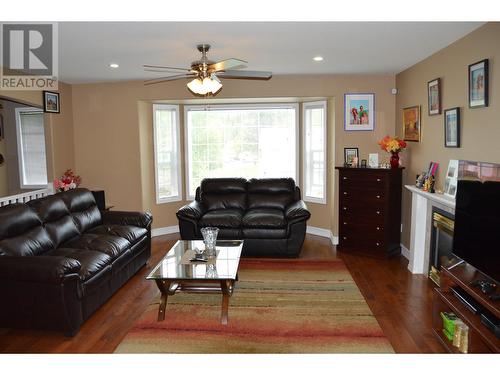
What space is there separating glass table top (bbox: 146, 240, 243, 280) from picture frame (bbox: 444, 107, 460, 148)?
234 cm

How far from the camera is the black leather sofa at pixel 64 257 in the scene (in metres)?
3.04

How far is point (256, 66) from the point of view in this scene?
A: 497 cm

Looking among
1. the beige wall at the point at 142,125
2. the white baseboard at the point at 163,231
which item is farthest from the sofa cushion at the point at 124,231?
the white baseboard at the point at 163,231

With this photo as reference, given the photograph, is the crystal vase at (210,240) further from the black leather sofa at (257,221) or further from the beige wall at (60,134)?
the beige wall at (60,134)

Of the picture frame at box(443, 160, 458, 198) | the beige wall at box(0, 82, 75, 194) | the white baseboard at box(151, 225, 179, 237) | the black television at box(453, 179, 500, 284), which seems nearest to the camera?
the black television at box(453, 179, 500, 284)

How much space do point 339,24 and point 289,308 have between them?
2.45 m

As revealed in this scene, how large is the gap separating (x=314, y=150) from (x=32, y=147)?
4595 millimetres

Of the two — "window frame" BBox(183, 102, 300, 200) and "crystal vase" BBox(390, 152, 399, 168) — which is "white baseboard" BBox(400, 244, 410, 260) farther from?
"window frame" BBox(183, 102, 300, 200)

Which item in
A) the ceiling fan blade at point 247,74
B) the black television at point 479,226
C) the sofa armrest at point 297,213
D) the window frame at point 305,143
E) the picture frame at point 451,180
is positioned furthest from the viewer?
the window frame at point 305,143

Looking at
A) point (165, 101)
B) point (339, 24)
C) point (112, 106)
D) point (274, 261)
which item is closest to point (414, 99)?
point (339, 24)

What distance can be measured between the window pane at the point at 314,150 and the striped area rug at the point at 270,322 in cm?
235

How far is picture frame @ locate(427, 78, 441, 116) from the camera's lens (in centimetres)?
419

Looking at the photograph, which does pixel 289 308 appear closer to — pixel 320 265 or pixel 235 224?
pixel 320 265

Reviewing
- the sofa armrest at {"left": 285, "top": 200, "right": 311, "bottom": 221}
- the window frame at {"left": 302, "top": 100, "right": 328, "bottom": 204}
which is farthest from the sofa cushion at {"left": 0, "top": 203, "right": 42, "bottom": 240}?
the window frame at {"left": 302, "top": 100, "right": 328, "bottom": 204}
